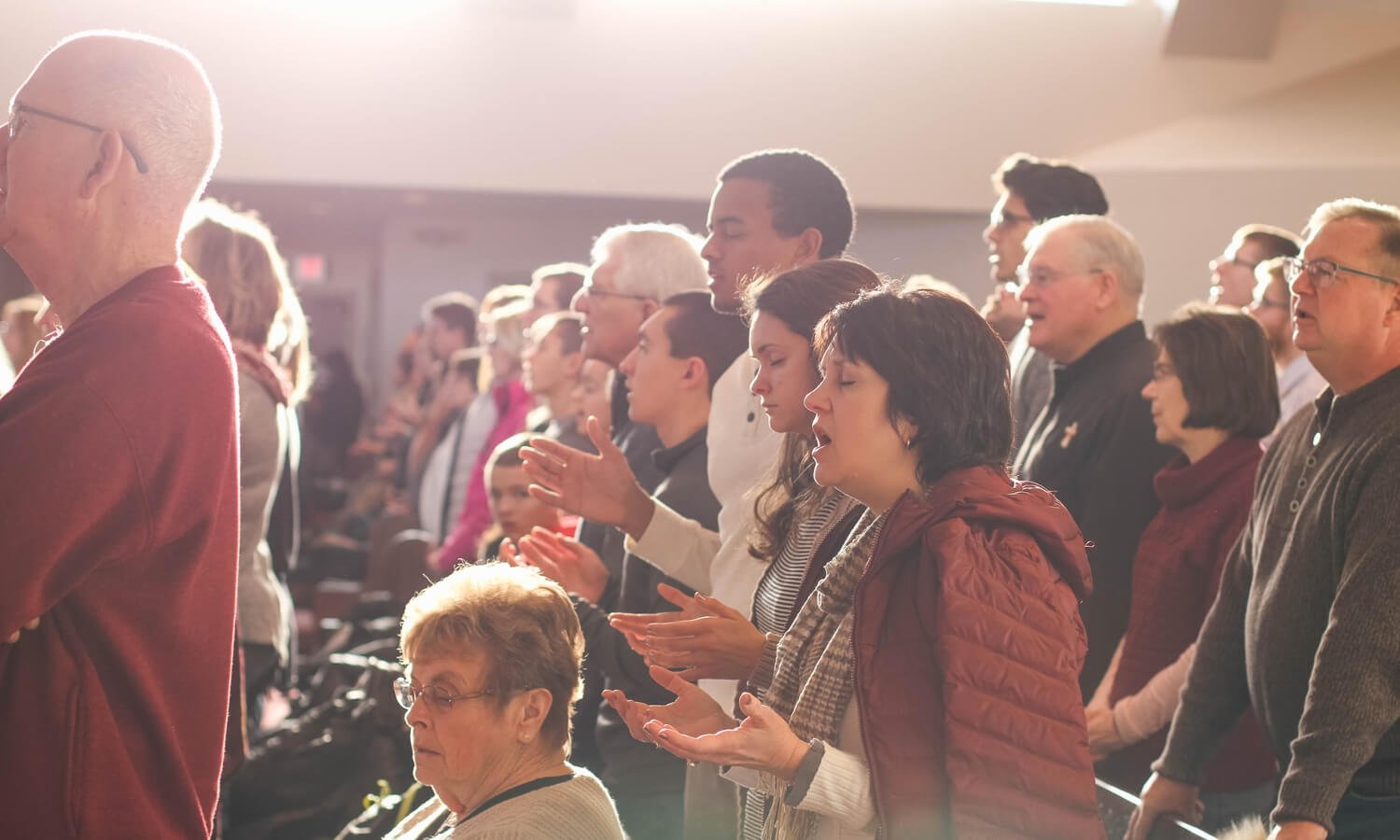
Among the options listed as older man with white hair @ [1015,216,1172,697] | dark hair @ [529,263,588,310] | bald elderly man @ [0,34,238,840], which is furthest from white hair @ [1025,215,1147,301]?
bald elderly man @ [0,34,238,840]

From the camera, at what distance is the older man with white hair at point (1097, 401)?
10.0 ft

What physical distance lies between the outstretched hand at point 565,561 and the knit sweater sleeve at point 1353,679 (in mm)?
1159

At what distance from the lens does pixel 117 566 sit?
55.9 inches

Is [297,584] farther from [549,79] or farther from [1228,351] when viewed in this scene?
[1228,351]

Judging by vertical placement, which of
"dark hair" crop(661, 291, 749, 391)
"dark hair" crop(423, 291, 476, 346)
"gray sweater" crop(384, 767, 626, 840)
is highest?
"dark hair" crop(661, 291, 749, 391)

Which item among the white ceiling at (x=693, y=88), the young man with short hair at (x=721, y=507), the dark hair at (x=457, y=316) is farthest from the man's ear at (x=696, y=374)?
the white ceiling at (x=693, y=88)

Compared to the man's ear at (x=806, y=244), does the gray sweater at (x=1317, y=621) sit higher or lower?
lower

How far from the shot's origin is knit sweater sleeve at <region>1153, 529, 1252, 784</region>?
238 centimetres

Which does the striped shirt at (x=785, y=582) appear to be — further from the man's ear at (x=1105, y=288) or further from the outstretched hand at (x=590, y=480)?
the man's ear at (x=1105, y=288)

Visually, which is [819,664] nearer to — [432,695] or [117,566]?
[432,695]

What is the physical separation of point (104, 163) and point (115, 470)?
0.34 m

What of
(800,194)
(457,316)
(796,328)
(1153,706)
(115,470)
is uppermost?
(800,194)

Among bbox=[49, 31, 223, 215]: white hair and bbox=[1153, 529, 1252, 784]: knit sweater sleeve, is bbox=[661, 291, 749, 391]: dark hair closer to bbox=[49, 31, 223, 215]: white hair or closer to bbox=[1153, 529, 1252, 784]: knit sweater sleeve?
bbox=[1153, 529, 1252, 784]: knit sweater sleeve

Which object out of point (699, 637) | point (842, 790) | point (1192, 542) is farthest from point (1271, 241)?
point (842, 790)
